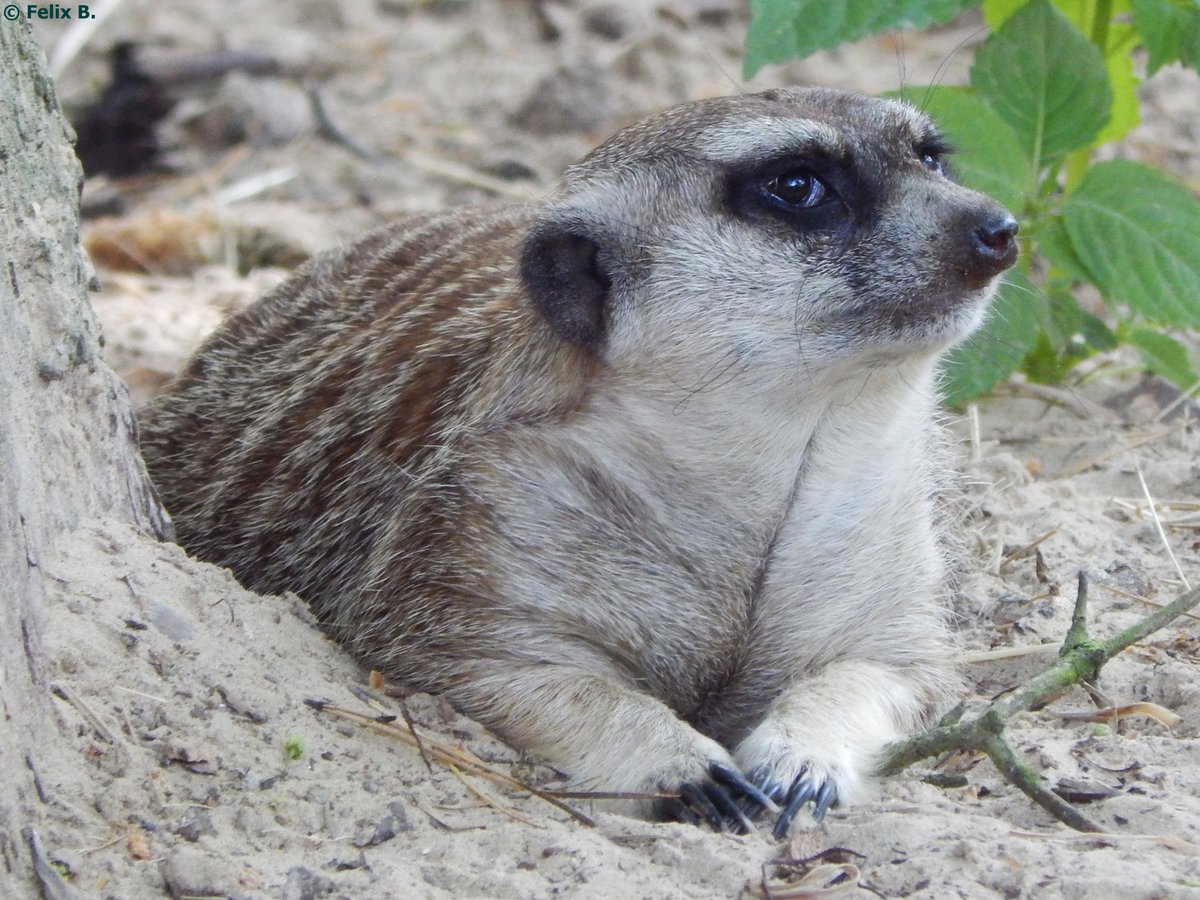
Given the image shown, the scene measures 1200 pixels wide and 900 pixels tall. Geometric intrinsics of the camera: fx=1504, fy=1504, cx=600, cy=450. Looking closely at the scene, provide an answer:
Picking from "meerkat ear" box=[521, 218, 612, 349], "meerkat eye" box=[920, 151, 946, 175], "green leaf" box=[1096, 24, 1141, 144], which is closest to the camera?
"meerkat ear" box=[521, 218, 612, 349]

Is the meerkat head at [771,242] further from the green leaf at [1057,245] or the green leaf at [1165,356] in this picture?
the green leaf at [1165,356]

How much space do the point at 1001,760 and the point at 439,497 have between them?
1.50 meters

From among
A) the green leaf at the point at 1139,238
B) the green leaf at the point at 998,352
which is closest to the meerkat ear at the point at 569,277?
the green leaf at the point at 998,352

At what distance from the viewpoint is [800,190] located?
3391 mm

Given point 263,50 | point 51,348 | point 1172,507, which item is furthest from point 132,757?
point 263,50

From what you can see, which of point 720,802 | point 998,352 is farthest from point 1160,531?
point 720,802

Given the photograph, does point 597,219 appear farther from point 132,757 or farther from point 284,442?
point 132,757

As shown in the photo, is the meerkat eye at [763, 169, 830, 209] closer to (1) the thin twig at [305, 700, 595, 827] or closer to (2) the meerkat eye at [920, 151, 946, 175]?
(2) the meerkat eye at [920, 151, 946, 175]

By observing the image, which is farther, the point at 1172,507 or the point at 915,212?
the point at 1172,507

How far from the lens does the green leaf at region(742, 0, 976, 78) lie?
4289mm

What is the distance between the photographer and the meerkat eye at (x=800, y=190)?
11.1 feet

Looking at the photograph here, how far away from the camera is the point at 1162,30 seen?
461 cm

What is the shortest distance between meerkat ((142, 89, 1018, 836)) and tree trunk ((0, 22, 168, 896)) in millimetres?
757

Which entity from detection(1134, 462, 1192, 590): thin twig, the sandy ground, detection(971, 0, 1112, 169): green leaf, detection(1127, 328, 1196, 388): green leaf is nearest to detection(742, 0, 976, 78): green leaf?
the sandy ground
